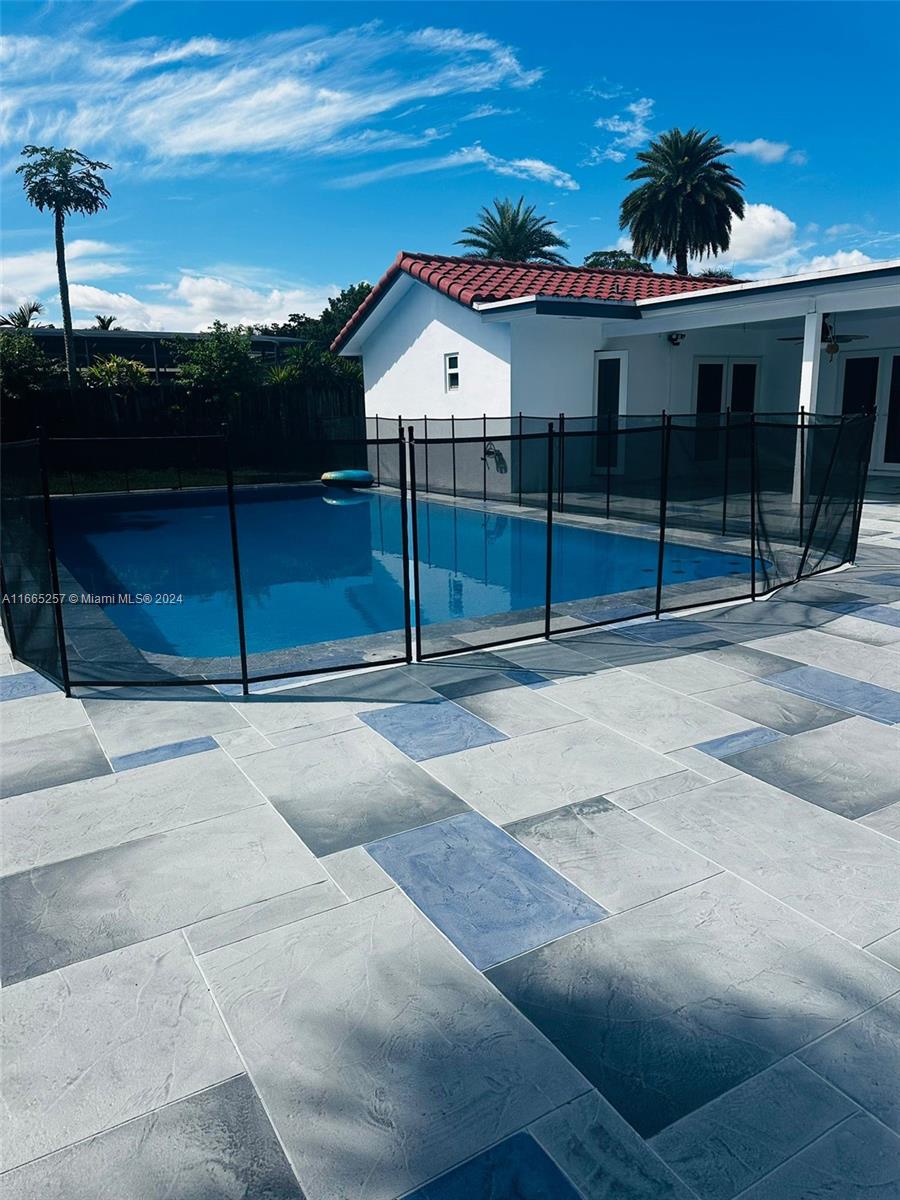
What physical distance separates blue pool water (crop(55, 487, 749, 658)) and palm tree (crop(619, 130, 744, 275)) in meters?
31.0

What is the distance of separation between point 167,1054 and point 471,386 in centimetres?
1749

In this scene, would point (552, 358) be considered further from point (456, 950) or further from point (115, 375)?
point (456, 950)

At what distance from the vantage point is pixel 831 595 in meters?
9.09


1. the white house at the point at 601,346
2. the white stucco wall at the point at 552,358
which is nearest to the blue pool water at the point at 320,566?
the white stucco wall at the point at 552,358

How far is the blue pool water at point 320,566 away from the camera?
32.9ft

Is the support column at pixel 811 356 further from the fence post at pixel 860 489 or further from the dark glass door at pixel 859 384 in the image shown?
the dark glass door at pixel 859 384

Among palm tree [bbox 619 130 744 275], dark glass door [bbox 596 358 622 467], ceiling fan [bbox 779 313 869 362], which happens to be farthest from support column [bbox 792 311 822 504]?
palm tree [bbox 619 130 744 275]

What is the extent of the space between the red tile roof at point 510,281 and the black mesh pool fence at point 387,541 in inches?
113

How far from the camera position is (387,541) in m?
15.7

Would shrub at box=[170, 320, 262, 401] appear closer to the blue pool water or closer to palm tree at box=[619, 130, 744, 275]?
the blue pool water

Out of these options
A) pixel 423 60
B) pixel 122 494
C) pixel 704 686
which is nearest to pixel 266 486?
pixel 122 494

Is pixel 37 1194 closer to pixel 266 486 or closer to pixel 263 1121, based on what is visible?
pixel 263 1121

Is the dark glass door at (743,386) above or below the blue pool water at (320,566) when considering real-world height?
above

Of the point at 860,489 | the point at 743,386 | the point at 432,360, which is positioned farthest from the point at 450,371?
the point at 860,489
